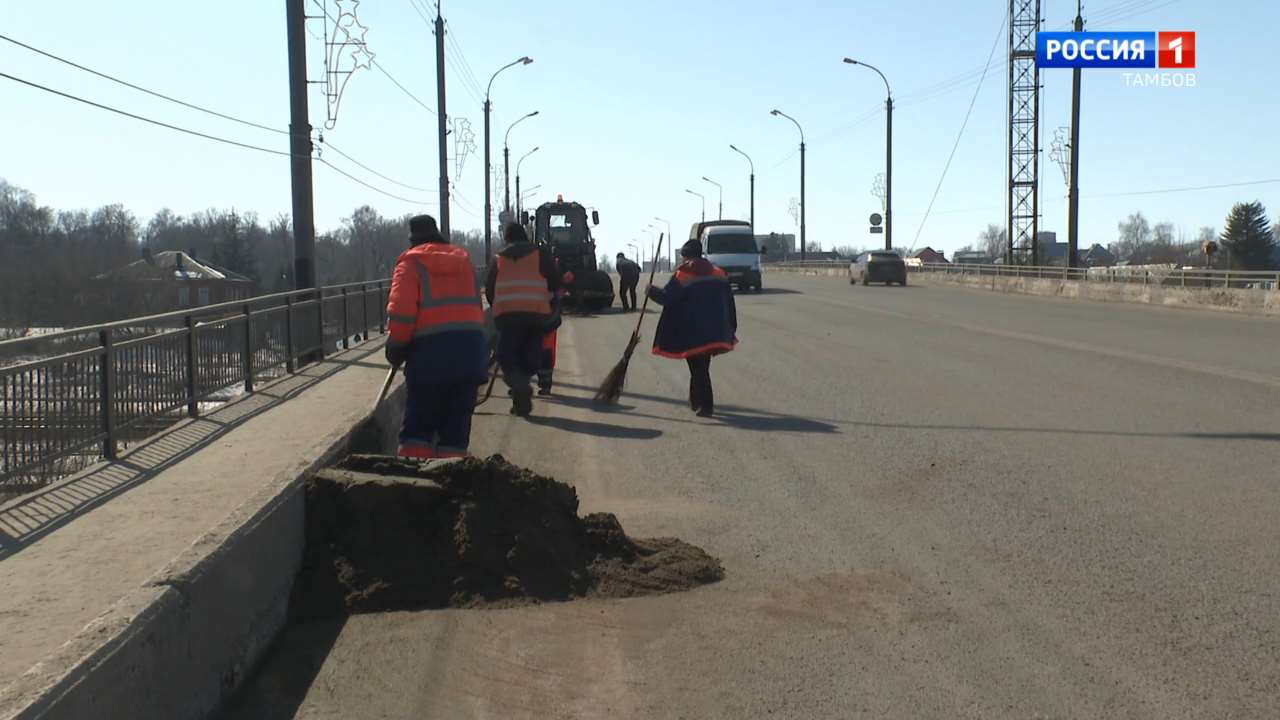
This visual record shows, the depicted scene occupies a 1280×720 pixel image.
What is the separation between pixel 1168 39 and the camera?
133ft

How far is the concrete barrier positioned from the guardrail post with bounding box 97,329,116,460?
28.0 m

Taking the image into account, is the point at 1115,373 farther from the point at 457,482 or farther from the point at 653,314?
the point at 653,314

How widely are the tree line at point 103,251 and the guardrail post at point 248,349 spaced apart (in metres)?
6.64

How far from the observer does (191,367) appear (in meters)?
9.91

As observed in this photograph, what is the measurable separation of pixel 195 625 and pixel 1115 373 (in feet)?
44.0

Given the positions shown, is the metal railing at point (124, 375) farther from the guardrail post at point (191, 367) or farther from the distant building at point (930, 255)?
the distant building at point (930, 255)

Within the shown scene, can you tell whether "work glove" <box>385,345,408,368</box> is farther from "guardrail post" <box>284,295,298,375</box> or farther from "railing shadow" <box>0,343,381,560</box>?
"guardrail post" <box>284,295,298,375</box>

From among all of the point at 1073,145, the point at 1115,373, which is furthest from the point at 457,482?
the point at 1073,145

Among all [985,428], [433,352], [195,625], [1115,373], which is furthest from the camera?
[1115,373]

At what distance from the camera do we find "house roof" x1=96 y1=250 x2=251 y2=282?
2250 cm

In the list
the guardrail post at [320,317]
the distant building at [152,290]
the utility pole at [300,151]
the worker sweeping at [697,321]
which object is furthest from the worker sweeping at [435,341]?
the distant building at [152,290]

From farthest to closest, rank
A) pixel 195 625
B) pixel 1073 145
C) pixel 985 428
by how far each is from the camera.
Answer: pixel 1073 145, pixel 985 428, pixel 195 625

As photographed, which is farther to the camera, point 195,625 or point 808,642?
point 808,642

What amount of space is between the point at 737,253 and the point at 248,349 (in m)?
36.8
